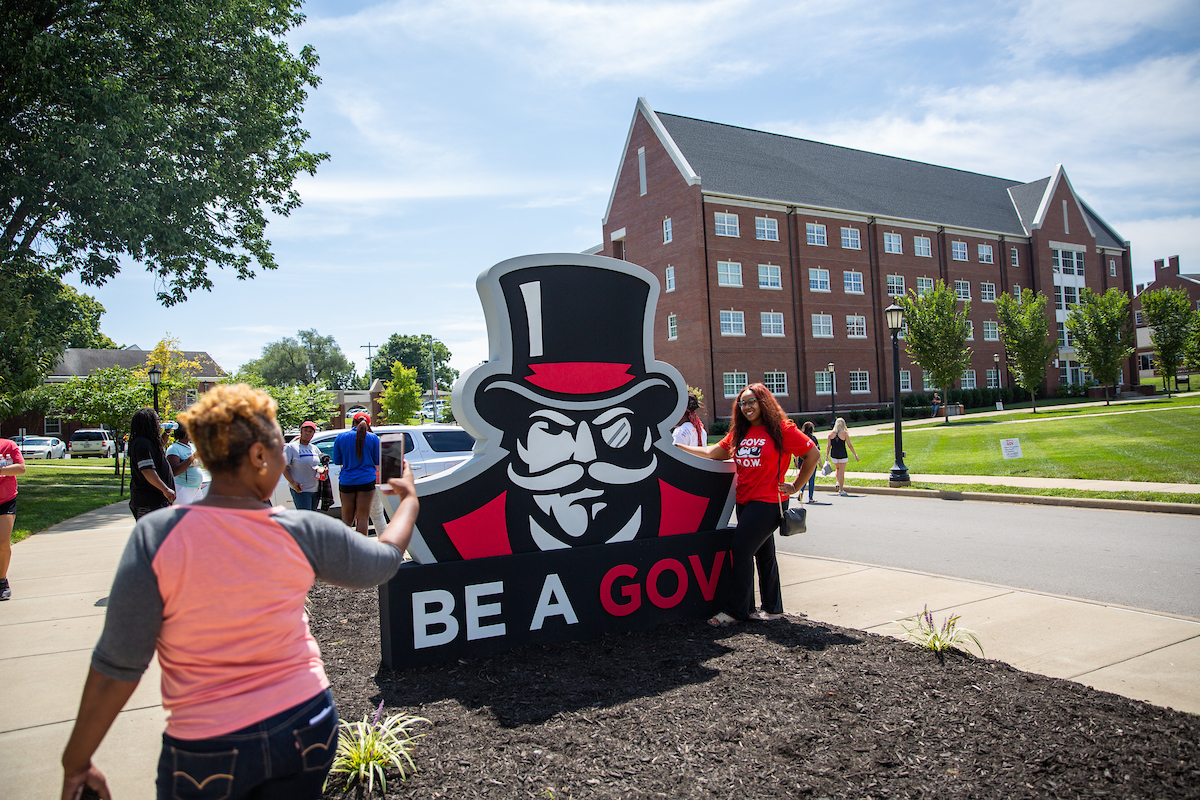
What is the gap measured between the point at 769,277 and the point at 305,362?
200 feet

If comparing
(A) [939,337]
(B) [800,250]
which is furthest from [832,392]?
(B) [800,250]

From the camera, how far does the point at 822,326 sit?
138ft

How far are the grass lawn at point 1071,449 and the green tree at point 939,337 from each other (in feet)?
33.6

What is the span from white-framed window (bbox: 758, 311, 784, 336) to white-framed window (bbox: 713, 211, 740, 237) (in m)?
4.80

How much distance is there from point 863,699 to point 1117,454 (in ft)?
55.3

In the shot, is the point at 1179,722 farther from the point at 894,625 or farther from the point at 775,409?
the point at 775,409

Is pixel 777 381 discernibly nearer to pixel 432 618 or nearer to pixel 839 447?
pixel 839 447

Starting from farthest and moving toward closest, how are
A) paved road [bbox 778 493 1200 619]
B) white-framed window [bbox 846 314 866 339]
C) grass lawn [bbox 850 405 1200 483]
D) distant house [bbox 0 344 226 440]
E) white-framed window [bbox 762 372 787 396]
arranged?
distant house [bbox 0 344 226 440] → white-framed window [bbox 846 314 866 339] → white-framed window [bbox 762 372 787 396] → grass lawn [bbox 850 405 1200 483] → paved road [bbox 778 493 1200 619]

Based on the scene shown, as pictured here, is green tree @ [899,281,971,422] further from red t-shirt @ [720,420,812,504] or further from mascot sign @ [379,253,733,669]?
mascot sign @ [379,253,733,669]

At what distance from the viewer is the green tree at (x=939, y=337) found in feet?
121

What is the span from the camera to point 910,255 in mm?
45344

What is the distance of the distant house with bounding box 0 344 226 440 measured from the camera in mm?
53125

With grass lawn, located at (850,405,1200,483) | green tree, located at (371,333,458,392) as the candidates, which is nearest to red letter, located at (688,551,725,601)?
grass lawn, located at (850,405,1200,483)

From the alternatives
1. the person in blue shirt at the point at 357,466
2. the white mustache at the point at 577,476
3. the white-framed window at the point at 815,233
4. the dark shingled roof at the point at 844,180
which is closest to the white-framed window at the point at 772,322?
the white-framed window at the point at 815,233
